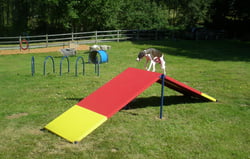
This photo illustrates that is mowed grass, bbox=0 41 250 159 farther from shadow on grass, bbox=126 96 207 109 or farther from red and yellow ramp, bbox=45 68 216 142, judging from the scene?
red and yellow ramp, bbox=45 68 216 142

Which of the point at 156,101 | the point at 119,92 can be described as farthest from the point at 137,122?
the point at 156,101

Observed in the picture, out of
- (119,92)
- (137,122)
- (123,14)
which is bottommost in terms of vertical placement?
(137,122)

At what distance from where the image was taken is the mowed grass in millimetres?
5090

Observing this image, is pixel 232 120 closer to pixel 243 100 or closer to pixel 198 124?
pixel 198 124

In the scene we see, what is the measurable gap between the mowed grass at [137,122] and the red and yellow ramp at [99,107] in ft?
0.76

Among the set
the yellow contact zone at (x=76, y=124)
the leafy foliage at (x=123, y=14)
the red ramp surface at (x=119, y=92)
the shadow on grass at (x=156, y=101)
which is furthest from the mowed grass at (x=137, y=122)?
the leafy foliage at (x=123, y=14)

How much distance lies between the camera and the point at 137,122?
6.50 m

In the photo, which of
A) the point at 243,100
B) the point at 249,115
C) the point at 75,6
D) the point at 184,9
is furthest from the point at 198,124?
the point at 184,9

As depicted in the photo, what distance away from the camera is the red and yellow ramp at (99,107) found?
216 inches

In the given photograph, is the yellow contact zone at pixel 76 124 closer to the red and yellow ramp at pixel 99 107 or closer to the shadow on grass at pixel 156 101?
the red and yellow ramp at pixel 99 107

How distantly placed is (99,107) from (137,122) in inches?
40.3

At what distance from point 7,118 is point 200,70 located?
29.7 feet

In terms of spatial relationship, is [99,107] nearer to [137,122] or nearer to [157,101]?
[137,122]

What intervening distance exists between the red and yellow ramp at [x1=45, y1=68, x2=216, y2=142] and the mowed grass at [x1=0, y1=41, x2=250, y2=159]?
232 millimetres
